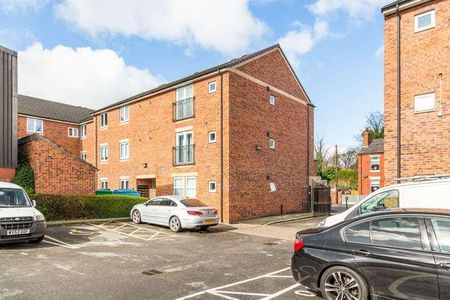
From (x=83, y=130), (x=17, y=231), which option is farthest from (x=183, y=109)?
(x=83, y=130)

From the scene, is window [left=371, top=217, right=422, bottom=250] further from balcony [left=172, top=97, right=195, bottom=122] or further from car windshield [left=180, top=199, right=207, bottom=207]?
balcony [left=172, top=97, right=195, bottom=122]

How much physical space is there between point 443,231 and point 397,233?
1.80 feet

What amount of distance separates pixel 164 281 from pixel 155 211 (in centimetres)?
841

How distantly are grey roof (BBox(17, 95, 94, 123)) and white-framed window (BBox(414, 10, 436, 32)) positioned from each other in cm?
2628

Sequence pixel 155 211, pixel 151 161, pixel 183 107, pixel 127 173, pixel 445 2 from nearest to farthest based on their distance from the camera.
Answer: pixel 445 2 → pixel 155 211 → pixel 183 107 → pixel 151 161 → pixel 127 173

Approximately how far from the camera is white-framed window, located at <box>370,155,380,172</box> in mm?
38094

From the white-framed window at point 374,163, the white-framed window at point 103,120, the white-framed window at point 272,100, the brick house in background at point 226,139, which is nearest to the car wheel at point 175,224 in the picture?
the brick house in background at point 226,139

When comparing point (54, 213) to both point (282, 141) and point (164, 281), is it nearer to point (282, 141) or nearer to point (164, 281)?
point (164, 281)

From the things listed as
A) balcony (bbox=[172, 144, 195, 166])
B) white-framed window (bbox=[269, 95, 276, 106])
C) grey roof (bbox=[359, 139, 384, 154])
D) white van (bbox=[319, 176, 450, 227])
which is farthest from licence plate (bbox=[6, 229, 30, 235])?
grey roof (bbox=[359, 139, 384, 154])

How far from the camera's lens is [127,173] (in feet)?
79.6

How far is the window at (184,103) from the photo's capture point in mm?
20000

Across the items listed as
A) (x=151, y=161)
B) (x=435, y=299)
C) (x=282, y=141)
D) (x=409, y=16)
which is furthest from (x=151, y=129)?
(x=435, y=299)

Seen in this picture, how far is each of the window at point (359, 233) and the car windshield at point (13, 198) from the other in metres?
9.25

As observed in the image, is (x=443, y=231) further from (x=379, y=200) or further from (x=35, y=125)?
(x=35, y=125)
